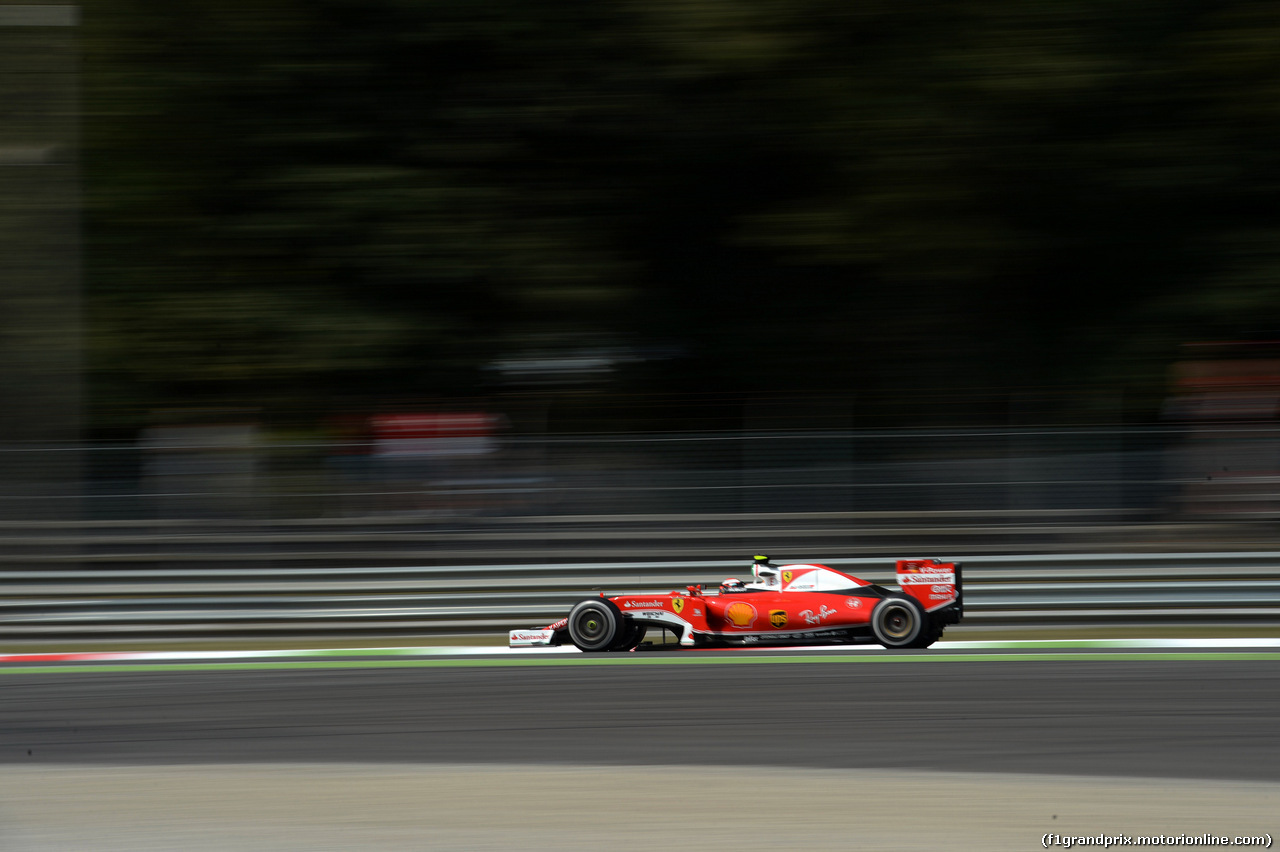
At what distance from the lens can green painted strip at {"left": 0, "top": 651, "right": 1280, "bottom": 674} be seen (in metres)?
7.77

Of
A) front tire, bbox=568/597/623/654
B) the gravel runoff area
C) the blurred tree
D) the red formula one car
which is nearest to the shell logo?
the red formula one car

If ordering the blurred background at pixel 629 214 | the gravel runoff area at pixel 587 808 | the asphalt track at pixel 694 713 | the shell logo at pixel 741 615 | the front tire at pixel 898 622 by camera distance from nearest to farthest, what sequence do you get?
1. the gravel runoff area at pixel 587 808
2. the asphalt track at pixel 694 713
3. the front tire at pixel 898 622
4. the shell logo at pixel 741 615
5. the blurred background at pixel 629 214

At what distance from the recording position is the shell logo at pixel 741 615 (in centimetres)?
812

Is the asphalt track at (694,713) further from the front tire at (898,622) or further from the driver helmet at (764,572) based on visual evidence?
the driver helmet at (764,572)

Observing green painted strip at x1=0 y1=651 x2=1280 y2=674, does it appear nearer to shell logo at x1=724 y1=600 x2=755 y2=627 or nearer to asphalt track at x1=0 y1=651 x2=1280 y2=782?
asphalt track at x1=0 y1=651 x2=1280 y2=782

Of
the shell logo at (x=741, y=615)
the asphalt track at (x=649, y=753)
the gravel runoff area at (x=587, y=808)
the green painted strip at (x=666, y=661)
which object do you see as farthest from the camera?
the shell logo at (x=741, y=615)

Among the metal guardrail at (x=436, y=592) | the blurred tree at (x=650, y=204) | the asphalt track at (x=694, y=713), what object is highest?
the blurred tree at (x=650, y=204)

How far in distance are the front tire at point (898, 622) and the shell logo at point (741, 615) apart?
69cm

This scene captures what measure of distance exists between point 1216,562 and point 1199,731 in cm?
349

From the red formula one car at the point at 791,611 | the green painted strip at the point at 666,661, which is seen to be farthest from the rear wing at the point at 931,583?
the green painted strip at the point at 666,661

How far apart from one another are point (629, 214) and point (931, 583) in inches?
204

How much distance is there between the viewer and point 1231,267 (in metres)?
11.5

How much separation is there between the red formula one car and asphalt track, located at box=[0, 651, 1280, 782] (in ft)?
0.62

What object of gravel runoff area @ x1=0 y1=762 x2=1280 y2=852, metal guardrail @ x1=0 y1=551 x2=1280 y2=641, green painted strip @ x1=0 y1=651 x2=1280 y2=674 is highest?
metal guardrail @ x1=0 y1=551 x2=1280 y2=641
